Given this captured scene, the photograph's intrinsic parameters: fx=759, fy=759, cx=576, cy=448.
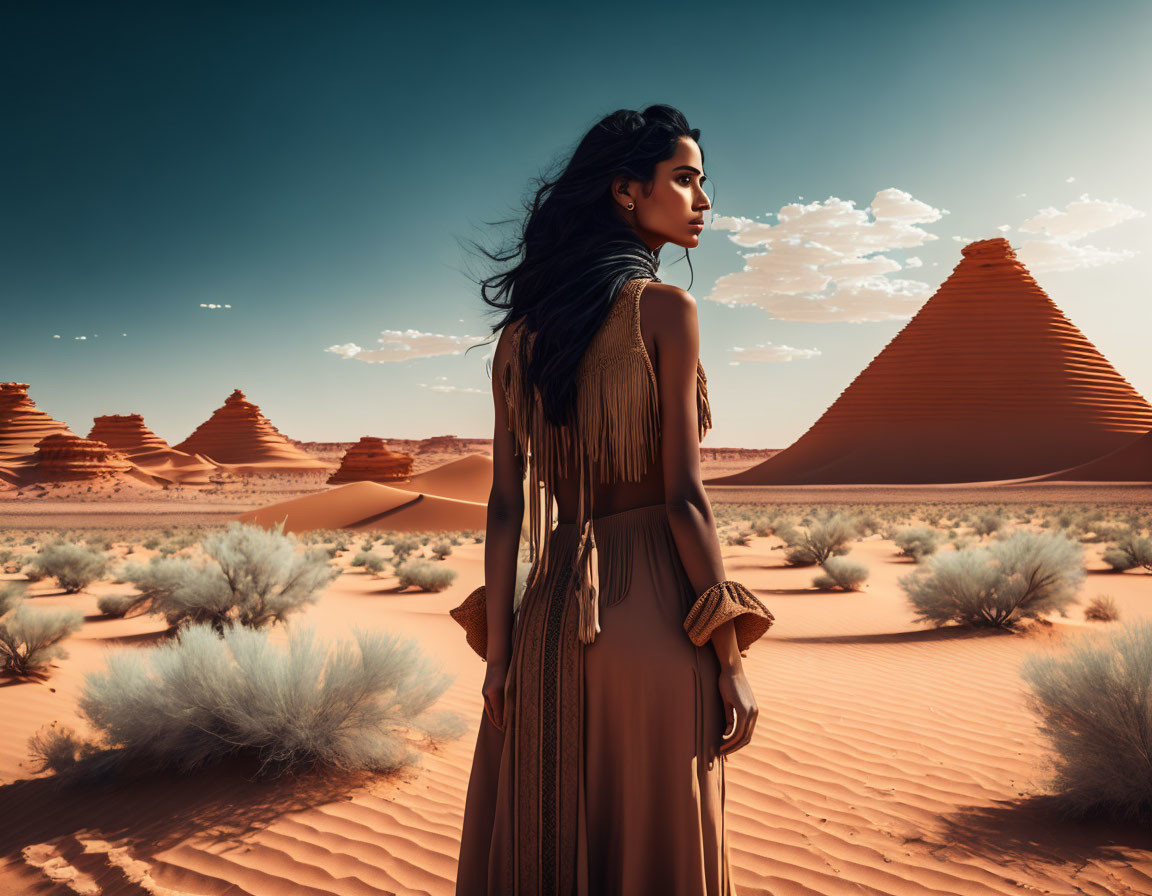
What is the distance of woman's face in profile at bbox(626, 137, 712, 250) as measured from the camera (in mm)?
1853

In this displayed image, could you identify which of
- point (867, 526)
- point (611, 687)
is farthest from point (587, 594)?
point (867, 526)

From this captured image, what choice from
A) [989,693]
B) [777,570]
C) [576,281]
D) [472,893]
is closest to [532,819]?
[472,893]

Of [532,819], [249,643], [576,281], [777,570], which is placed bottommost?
[777,570]

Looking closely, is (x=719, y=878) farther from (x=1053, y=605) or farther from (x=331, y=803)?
(x=1053, y=605)

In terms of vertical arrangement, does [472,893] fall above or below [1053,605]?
above

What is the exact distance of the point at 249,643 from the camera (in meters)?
4.75

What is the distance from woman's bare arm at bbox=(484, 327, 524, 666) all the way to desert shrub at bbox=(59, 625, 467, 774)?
9.82ft

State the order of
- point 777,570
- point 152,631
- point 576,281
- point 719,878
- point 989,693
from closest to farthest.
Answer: point 719,878, point 576,281, point 989,693, point 152,631, point 777,570

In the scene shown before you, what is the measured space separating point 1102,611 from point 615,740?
992cm

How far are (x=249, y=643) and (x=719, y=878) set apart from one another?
3.90 metres

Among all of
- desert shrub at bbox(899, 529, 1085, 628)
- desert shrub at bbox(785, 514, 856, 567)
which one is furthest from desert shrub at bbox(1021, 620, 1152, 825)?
desert shrub at bbox(785, 514, 856, 567)

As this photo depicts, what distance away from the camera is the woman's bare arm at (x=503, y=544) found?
182 cm

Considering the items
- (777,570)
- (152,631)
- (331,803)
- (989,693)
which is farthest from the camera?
(777,570)

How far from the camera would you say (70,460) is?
213ft
